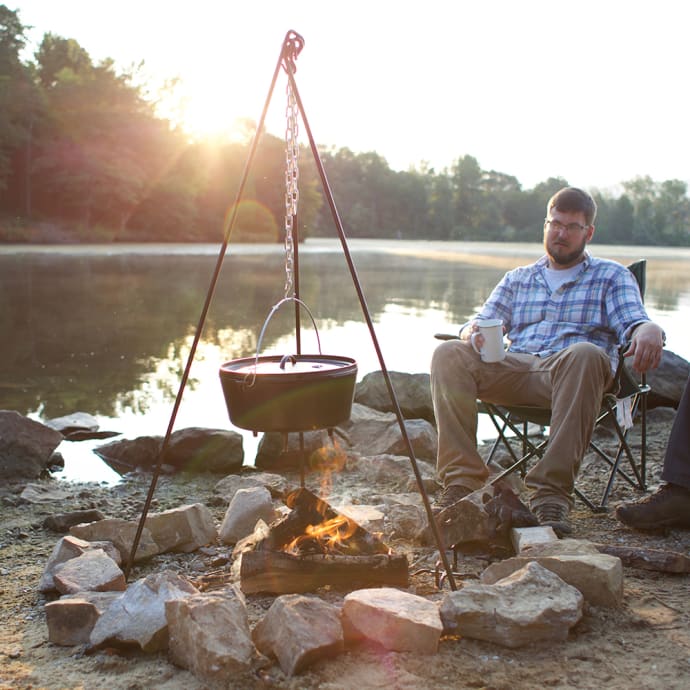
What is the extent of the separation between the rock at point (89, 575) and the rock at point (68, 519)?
544 millimetres

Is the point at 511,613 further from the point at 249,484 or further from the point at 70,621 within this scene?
the point at 249,484

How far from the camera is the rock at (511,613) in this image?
1.88m

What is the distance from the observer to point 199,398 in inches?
201

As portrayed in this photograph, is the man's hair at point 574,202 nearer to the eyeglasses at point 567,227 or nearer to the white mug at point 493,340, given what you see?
the eyeglasses at point 567,227

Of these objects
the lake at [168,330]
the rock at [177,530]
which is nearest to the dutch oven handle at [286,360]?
the rock at [177,530]

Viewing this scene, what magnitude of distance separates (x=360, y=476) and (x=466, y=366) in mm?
766

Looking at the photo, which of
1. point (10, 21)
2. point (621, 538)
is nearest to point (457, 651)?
point (621, 538)

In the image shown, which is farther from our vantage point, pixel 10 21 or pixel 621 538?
pixel 10 21

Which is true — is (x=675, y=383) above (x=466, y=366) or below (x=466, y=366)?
below

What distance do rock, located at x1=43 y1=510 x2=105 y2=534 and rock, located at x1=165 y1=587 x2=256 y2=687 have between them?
1074 mm

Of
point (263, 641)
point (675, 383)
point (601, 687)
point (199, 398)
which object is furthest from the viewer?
point (199, 398)

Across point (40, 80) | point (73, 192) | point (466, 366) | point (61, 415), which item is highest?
point (40, 80)

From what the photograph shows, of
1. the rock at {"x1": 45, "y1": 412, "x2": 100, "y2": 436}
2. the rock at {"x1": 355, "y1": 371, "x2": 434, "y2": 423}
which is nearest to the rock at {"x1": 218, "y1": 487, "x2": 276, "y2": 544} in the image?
the rock at {"x1": 45, "y1": 412, "x2": 100, "y2": 436}

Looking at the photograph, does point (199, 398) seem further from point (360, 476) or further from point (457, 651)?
point (457, 651)
